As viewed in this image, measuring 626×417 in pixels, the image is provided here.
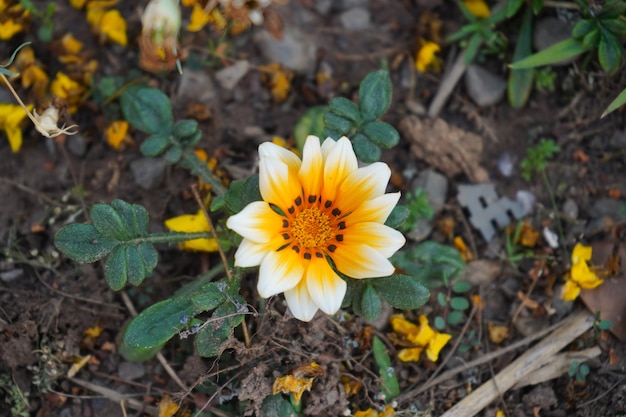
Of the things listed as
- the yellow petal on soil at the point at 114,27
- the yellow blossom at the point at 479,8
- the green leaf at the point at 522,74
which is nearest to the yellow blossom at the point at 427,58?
the yellow blossom at the point at 479,8

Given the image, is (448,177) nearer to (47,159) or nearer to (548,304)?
(548,304)

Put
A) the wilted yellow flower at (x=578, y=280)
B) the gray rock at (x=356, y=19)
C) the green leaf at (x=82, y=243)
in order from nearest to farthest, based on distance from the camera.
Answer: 1. the green leaf at (x=82, y=243)
2. the wilted yellow flower at (x=578, y=280)
3. the gray rock at (x=356, y=19)

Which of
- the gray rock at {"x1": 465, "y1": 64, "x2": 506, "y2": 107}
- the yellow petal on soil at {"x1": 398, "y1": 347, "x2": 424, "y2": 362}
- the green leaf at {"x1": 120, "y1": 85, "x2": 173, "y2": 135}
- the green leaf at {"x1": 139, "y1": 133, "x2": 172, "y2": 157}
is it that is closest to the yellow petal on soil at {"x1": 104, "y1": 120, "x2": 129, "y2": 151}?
the green leaf at {"x1": 120, "y1": 85, "x2": 173, "y2": 135}

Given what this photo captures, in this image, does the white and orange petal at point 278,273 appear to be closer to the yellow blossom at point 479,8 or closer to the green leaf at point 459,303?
the green leaf at point 459,303

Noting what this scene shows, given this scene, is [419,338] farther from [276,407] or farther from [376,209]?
[376,209]

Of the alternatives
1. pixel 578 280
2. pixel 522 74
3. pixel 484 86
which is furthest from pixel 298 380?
pixel 522 74

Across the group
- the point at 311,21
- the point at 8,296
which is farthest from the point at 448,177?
the point at 8,296
